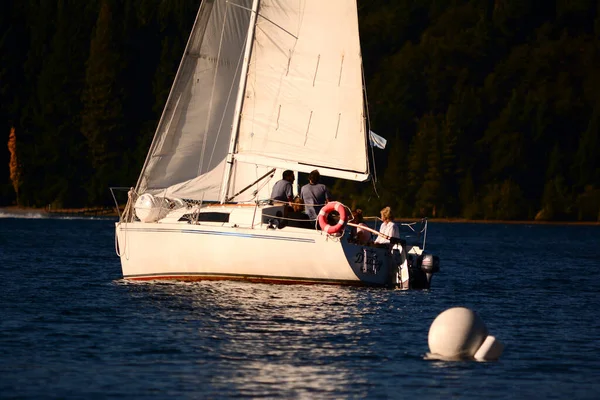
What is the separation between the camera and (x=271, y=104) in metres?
35.6

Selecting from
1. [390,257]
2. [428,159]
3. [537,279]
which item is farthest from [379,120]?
[390,257]

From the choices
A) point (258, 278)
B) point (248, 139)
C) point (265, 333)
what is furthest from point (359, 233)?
point (265, 333)

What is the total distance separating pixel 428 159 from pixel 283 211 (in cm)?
11313

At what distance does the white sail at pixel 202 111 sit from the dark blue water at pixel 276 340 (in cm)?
313

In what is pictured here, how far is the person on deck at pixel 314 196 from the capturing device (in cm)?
3307

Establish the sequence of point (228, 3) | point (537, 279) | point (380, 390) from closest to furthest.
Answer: point (380, 390) < point (228, 3) < point (537, 279)

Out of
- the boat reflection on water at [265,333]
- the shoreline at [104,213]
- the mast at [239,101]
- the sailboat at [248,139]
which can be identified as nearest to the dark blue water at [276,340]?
Answer: the boat reflection on water at [265,333]

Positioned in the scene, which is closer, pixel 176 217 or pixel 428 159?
pixel 176 217

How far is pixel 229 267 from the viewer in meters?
32.6

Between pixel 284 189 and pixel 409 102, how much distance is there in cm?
13223

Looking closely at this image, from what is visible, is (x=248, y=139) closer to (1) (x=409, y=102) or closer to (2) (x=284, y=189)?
(2) (x=284, y=189)

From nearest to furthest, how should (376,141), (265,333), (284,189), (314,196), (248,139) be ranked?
(265,333) → (314,196) → (284,189) → (248,139) → (376,141)

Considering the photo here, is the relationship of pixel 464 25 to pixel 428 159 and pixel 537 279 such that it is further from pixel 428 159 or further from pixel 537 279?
pixel 537 279

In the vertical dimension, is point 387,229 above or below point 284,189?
below
